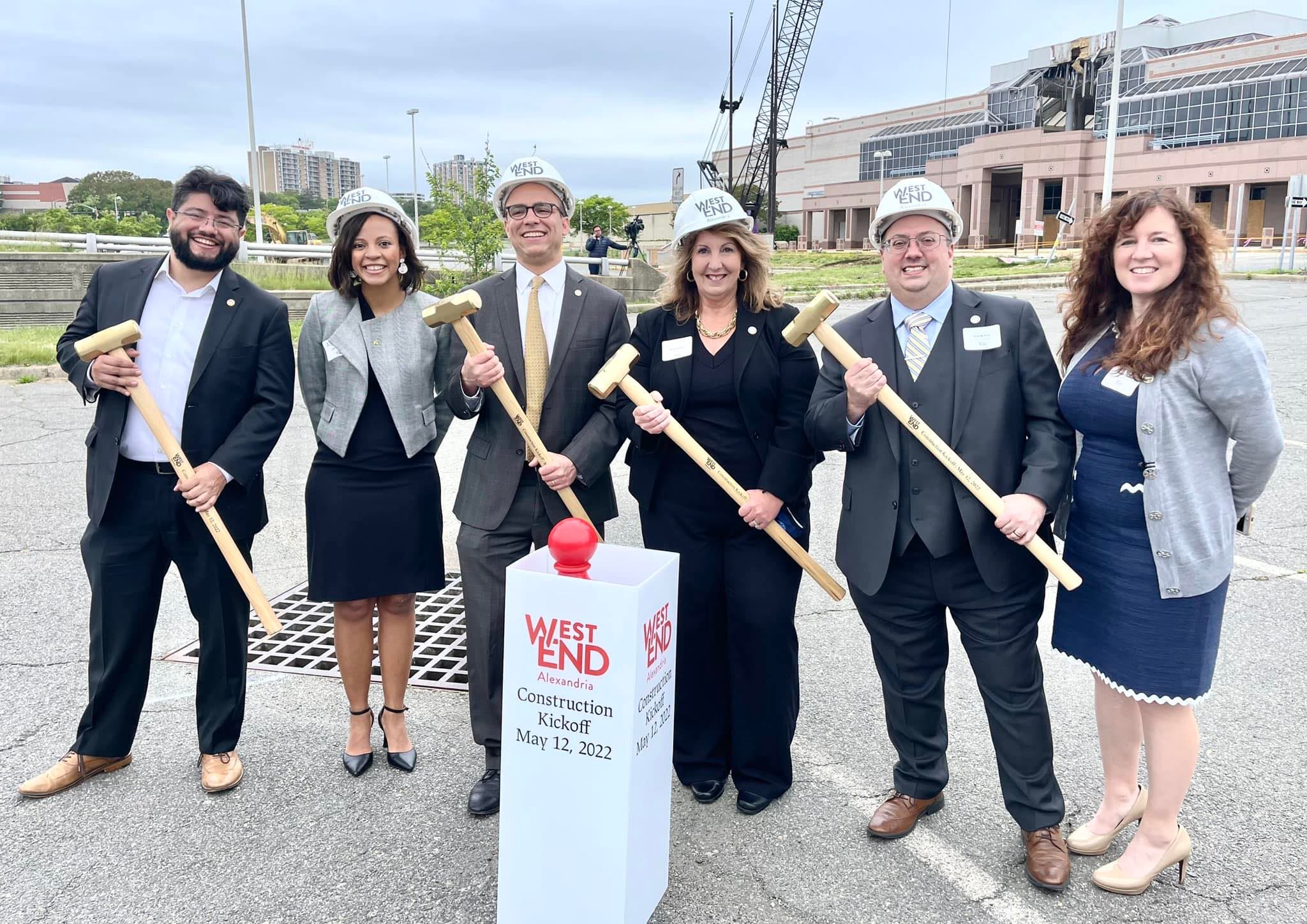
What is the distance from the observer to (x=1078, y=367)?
3.00 m

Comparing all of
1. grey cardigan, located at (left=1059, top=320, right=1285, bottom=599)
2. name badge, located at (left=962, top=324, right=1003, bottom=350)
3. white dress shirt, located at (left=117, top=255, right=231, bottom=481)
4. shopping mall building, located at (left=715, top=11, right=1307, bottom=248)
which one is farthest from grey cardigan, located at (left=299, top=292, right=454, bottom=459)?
shopping mall building, located at (left=715, top=11, right=1307, bottom=248)

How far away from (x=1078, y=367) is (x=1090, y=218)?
484mm

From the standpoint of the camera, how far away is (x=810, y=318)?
3.13 metres

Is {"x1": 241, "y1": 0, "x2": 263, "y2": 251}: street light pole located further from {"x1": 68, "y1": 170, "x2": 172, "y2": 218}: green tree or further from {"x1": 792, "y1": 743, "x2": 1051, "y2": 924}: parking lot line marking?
{"x1": 68, "y1": 170, "x2": 172, "y2": 218}: green tree

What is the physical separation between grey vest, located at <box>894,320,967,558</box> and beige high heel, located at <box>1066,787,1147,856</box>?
41.2 inches

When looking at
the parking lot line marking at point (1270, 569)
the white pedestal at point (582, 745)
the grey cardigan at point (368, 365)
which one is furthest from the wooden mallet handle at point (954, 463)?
the parking lot line marking at point (1270, 569)

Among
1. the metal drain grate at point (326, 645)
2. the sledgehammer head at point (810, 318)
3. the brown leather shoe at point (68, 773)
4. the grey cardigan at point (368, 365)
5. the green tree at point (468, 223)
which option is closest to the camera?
the sledgehammer head at point (810, 318)

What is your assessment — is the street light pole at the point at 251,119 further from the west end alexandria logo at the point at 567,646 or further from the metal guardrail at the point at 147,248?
the west end alexandria logo at the point at 567,646

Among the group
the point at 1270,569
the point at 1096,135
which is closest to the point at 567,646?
the point at 1270,569

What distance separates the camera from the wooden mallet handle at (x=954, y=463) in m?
2.93

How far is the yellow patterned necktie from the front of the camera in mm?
3576

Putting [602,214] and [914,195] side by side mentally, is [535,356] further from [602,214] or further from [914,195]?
[602,214]

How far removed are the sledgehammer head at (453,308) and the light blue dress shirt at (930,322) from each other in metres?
1.36

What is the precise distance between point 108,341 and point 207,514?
67 cm
